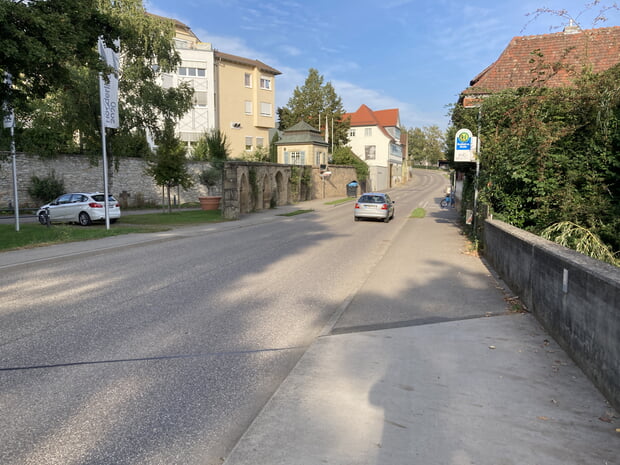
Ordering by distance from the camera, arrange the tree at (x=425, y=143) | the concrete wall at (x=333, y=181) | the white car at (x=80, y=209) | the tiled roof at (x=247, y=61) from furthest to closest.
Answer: the tree at (x=425, y=143)
the tiled roof at (x=247, y=61)
the concrete wall at (x=333, y=181)
the white car at (x=80, y=209)

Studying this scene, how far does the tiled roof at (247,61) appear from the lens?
53.4 m

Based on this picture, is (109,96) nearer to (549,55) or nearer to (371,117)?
(549,55)

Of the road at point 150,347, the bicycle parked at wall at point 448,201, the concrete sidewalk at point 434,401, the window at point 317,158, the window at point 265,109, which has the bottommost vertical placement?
the road at point 150,347

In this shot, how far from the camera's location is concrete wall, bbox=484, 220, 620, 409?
386 centimetres

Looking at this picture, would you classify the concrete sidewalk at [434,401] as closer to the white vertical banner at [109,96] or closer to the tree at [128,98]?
the white vertical banner at [109,96]

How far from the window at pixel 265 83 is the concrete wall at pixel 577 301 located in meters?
55.7

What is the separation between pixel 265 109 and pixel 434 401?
58.3 meters

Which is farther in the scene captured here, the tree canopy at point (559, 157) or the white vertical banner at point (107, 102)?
the white vertical banner at point (107, 102)

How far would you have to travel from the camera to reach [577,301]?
4703mm

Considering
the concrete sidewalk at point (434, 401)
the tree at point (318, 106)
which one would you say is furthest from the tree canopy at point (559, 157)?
the tree at point (318, 106)

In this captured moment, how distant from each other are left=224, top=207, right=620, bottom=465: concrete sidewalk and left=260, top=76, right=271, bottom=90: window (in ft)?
185

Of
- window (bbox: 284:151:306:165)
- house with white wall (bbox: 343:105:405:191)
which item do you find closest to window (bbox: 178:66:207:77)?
window (bbox: 284:151:306:165)

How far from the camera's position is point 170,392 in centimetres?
418

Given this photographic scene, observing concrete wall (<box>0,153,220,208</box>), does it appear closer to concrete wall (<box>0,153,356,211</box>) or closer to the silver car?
concrete wall (<box>0,153,356,211</box>)
